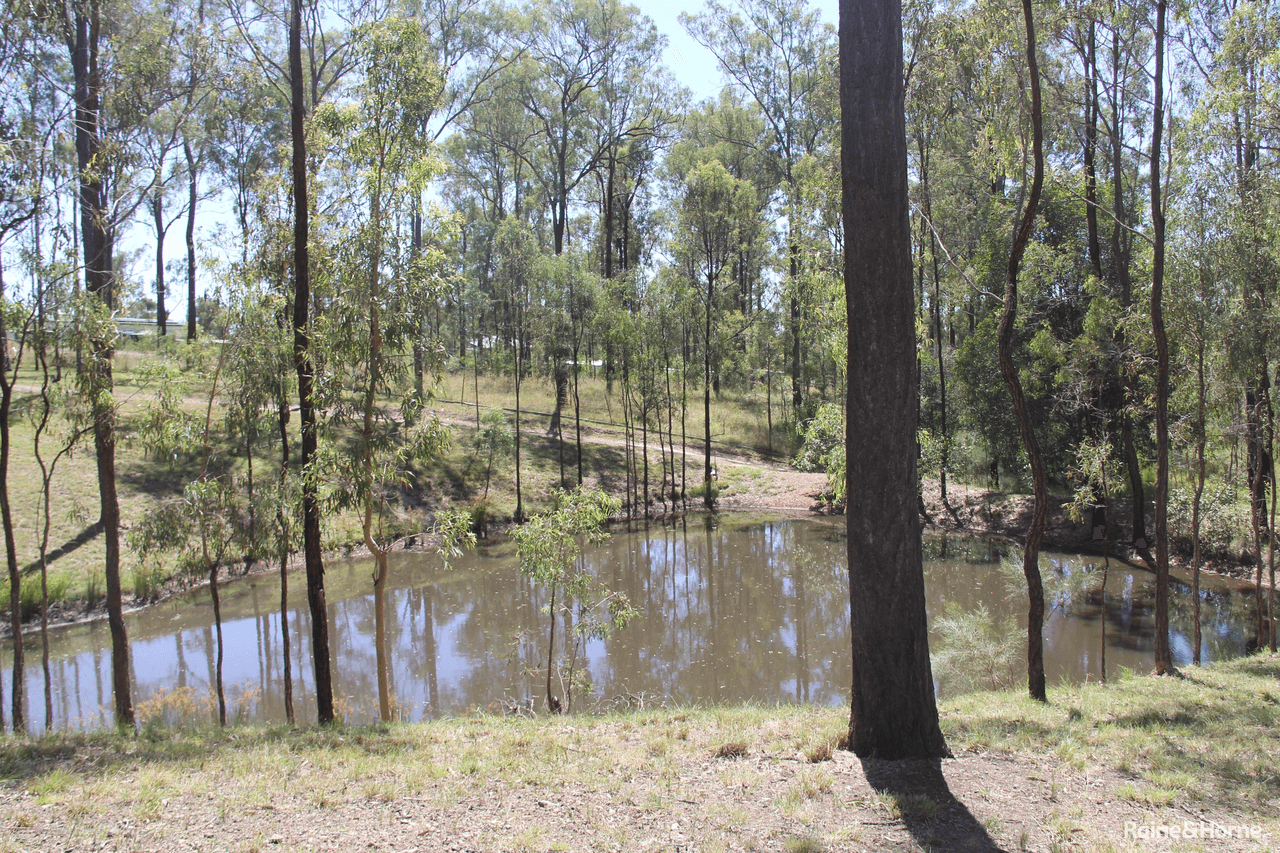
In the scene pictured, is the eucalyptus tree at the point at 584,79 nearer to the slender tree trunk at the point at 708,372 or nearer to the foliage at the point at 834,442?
the slender tree trunk at the point at 708,372

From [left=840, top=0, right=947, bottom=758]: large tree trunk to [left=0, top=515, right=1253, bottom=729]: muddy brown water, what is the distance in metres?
5.70

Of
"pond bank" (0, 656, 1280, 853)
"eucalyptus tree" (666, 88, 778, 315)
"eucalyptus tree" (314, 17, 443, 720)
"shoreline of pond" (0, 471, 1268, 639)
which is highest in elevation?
"eucalyptus tree" (666, 88, 778, 315)

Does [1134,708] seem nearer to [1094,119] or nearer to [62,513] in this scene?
[1094,119]

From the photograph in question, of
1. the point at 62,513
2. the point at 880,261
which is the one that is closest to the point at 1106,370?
the point at 880,261

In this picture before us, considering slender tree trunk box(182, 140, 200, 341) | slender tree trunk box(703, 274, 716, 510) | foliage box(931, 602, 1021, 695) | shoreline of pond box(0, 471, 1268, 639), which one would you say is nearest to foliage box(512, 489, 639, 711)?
shoreline of pond box(0, 471, 1268, 639)

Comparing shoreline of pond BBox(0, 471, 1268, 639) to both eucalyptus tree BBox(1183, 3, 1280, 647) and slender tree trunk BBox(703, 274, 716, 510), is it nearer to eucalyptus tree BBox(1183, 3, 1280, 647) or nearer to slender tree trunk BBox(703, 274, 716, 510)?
slender tree trunk BBox(703, 274, 716, 510)

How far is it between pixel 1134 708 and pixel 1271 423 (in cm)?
828

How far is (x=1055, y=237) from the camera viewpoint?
21359 millimetres

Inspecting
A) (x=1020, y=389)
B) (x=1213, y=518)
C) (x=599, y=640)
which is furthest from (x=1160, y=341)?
(x=599, y=640)

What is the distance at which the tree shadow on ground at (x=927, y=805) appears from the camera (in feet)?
13.1

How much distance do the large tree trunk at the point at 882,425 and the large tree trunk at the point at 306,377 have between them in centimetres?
604

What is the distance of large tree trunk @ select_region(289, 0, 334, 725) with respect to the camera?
26.9 ft

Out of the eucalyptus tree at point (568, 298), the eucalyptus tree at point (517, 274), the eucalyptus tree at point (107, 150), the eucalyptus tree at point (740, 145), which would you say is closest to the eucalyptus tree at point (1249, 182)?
the eucalyptus tree at point (107, 150)

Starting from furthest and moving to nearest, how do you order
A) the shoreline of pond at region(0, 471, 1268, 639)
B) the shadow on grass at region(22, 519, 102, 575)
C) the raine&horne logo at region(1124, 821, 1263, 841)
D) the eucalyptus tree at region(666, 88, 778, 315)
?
the eucalyptus tree at region(666, 88, 778, 315), the shoreline of pond at region(0, 471, 1268, 639), the shadow on grass at region(22, 519, 102, 575), the raine&horne logo at region(1124, 821, 1263, 841)
